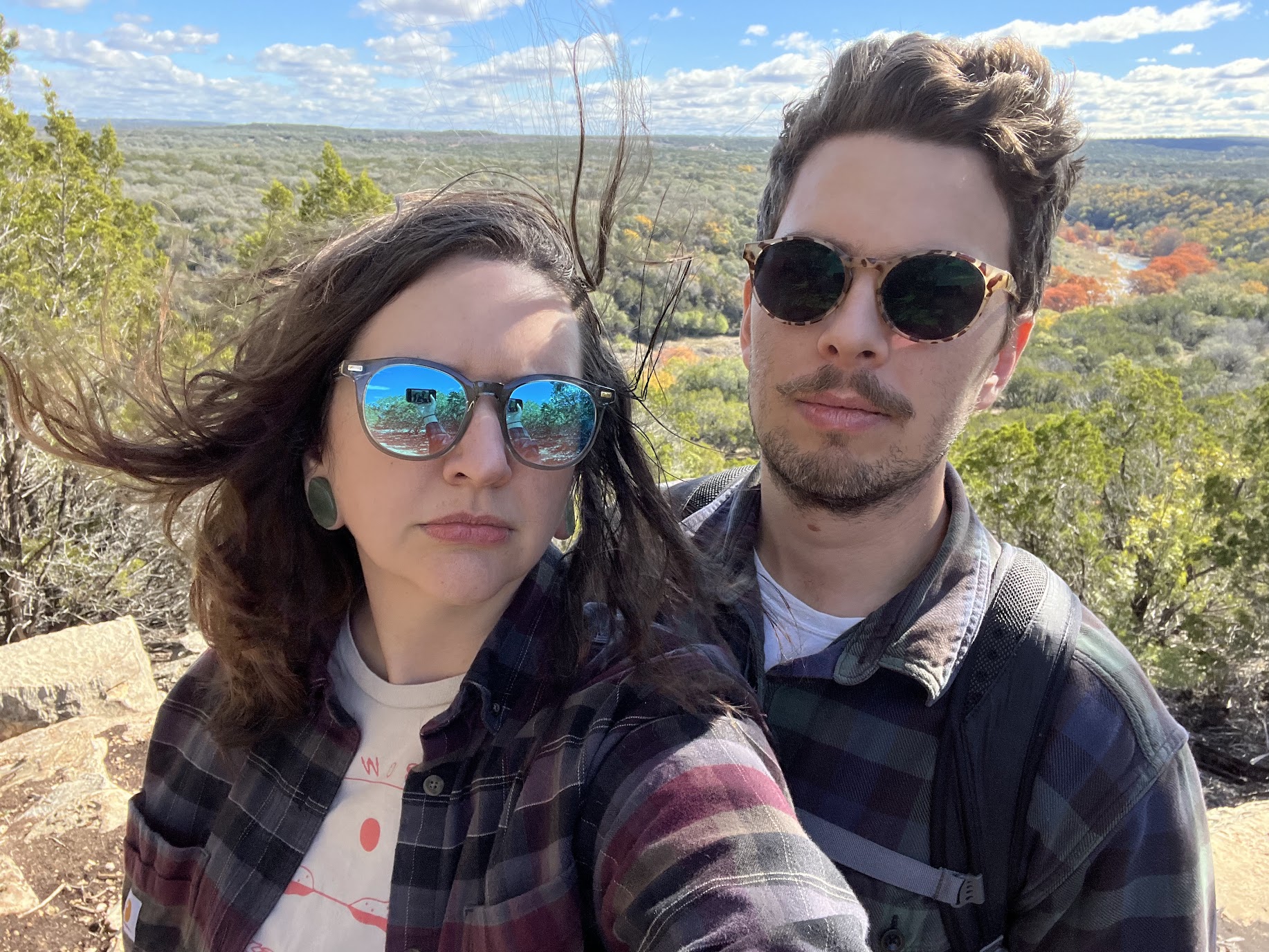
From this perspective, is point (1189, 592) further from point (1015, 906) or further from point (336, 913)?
point (336, 913)

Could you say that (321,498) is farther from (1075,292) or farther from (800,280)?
(1075,292)

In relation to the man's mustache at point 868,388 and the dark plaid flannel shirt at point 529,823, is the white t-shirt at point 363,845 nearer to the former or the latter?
the dark plaid flannel shirt at point 529,823

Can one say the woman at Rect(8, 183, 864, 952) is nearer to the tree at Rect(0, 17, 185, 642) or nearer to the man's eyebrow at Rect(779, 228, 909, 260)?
the man's eyebrow at Rect(779, 228, 909, 260)

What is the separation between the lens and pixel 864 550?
1734 mm

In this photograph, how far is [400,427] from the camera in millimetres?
1237

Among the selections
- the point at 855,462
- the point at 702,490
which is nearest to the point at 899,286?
the point at 855,462

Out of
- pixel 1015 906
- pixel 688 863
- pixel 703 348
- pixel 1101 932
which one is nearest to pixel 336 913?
pixel 688 863

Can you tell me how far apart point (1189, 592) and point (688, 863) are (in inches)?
264

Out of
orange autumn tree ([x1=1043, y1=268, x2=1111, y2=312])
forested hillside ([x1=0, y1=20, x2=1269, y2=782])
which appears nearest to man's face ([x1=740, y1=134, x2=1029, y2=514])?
forested hillside ([x1=0, y1=20, x2=1269, y2=782])

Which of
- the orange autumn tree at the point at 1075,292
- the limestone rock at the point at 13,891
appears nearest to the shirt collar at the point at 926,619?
the limestone rock at the point at 13,891

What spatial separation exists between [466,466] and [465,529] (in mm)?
91

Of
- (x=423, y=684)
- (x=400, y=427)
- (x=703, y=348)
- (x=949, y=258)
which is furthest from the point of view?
(x=703, y=348)

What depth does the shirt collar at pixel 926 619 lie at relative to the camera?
4.74 feet

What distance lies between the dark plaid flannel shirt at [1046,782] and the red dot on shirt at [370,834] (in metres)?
0.65
